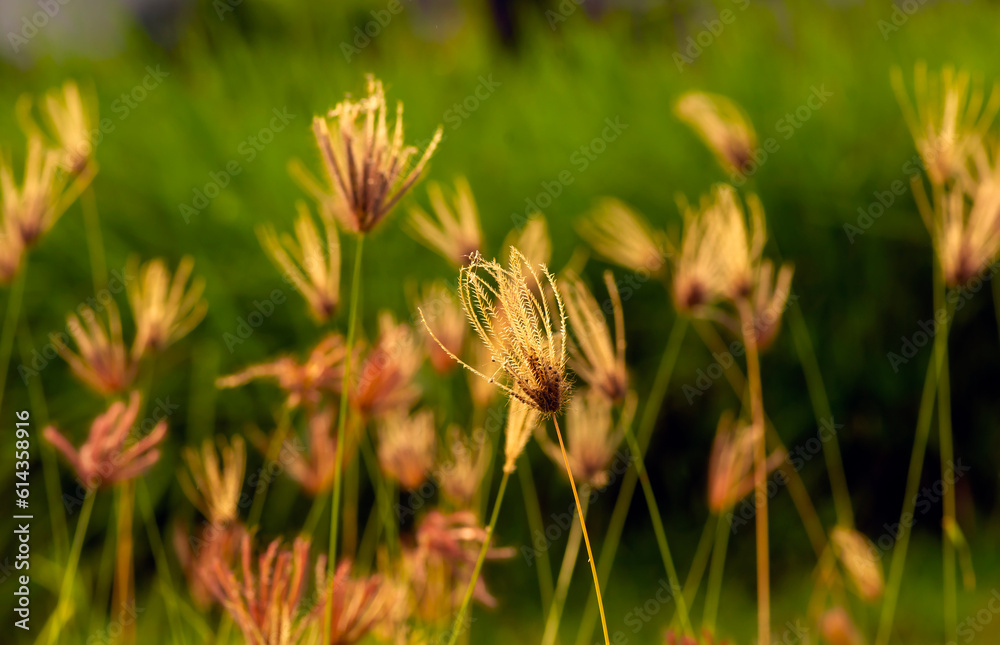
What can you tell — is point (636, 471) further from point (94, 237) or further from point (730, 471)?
point (94, 237)

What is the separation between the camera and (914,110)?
296cm

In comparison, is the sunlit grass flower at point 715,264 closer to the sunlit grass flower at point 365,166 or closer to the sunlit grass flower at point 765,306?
the sunlit grass flower at point 765,306

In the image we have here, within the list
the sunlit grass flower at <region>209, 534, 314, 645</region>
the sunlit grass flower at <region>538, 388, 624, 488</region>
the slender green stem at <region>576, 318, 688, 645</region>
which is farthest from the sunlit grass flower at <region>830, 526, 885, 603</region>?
the sunlit grass flower at <region>209, 534, 314, 645</region>

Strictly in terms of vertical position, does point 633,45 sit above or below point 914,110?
above

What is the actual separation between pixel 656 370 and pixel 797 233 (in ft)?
2.01

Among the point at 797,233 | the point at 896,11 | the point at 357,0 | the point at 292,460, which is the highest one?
the point at 357,0

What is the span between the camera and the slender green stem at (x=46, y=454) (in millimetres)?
2422

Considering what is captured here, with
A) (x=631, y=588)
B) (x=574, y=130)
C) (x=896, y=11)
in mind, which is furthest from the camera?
(x=896, y=11)

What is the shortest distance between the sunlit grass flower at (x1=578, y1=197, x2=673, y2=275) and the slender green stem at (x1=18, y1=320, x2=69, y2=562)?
Answer: 148 centimetres

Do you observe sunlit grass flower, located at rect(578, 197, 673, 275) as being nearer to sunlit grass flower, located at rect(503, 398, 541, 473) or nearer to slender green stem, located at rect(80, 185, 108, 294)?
sunlit grass flower, located at rect(503, 398, 541, 473)

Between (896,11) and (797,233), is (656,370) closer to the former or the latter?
(797,233)

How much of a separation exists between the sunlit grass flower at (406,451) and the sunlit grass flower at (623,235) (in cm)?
47

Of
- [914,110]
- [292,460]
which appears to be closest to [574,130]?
[914,110]

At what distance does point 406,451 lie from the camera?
142cm
